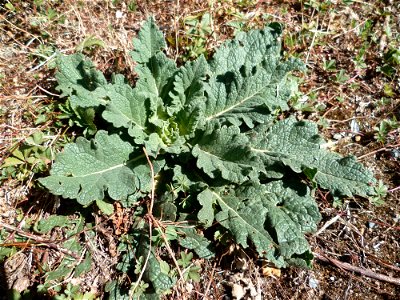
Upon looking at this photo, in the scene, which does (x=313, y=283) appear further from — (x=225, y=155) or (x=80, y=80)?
(x=80, y=80)

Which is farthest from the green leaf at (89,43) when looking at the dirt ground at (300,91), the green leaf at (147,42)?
the green leaf at (147,42)

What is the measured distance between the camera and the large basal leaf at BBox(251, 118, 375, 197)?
3.05m

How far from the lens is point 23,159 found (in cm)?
312

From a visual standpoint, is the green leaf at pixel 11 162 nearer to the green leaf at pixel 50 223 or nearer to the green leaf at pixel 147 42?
the green leaf at pixel 50 223

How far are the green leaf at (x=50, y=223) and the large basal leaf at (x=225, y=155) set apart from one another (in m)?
1.01

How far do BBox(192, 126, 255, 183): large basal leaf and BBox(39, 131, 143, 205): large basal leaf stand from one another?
19.3 inches

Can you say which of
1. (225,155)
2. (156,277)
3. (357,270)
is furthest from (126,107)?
(357,270)

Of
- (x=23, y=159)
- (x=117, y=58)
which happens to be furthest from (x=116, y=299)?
(x=117, y=58)

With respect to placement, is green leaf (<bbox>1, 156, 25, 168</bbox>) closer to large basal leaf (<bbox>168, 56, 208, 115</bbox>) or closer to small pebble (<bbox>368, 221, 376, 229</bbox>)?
large basal leaf (<bbox>168, 56, 208, 115</bbox>)

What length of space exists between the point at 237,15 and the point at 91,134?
5.62 feet

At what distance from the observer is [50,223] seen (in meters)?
3.00

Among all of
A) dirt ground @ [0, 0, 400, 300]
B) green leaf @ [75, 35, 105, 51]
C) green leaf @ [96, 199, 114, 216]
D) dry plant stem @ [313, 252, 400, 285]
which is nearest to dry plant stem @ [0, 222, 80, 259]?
dirt ground @ [0, 0, 400, 300]

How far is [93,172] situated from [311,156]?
1.53m

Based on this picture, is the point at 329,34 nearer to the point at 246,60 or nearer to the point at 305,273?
the point at 246,60
